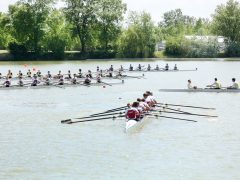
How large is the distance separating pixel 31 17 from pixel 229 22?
95.4 ft

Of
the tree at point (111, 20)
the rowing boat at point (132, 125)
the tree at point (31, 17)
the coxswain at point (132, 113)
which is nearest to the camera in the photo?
the rowing boat at point (132, 125)

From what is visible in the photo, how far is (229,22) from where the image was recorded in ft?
258

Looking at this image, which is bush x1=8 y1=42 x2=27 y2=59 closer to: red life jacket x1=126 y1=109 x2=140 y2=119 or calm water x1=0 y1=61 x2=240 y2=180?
calm water x1=0 y1=61 x2=240 y2=180

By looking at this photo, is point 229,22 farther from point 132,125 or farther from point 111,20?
point 132,125

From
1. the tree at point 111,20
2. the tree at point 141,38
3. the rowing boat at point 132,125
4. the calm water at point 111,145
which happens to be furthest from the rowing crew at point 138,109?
→ the tree at point 111,20

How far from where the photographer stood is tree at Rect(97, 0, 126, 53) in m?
76.3

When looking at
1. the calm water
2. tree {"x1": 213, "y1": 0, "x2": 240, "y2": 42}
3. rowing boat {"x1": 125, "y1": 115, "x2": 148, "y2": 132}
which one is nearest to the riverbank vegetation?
tree {"x1": 213, "y1": 0, "x2": 240, "y2": 42}

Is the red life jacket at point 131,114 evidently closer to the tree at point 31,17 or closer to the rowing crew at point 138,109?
the rowing crew at point 138,109

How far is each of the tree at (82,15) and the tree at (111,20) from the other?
126 cm

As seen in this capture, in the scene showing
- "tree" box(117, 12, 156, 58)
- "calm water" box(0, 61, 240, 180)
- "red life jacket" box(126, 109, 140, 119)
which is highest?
"tree" box(117, 12, 156, 58)

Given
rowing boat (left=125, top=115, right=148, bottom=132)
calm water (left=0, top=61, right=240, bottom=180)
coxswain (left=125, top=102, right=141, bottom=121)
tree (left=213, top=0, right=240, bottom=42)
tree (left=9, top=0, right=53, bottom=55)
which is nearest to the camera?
calm water (left=0, top=61, right=240, bottom=180)

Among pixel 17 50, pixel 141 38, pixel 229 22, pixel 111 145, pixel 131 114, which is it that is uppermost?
pixel 229 22

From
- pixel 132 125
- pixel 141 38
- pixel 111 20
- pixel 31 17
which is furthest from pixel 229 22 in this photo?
pixel 132 125

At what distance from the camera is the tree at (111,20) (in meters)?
76.3
